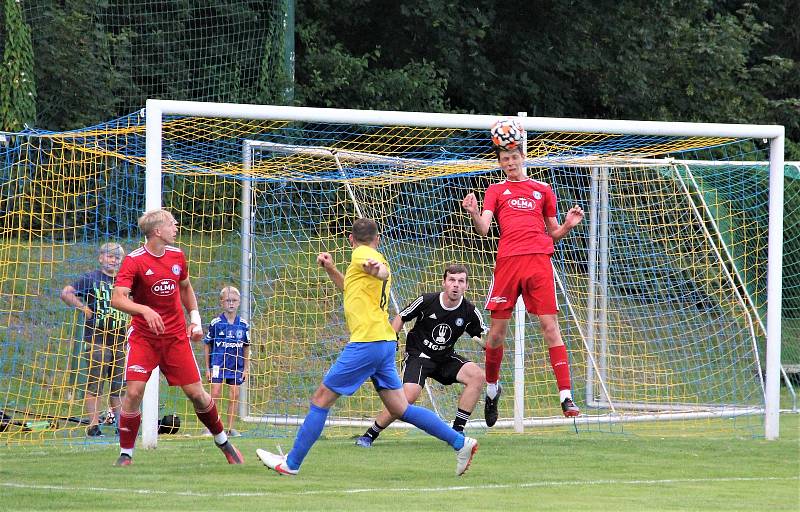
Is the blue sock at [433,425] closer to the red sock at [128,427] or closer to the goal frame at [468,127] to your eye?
the red sock at [128,427]

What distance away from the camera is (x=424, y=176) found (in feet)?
43.7

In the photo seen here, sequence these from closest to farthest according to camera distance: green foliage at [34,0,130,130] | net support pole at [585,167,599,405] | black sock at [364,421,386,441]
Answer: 1. black sock at [364,421,386,441]
2. net support pole at [585,167,599,405]
3. green foliage at [34,0,130,130]

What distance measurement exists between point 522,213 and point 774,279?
3.43 metres

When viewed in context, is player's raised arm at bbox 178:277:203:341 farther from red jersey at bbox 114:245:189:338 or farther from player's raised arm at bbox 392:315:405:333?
player's raised arm at bbox 392:315:405:333

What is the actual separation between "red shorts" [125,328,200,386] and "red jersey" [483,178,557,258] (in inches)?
105

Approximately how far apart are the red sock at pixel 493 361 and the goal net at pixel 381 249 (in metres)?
1.90

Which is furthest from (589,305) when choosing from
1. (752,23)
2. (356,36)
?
(752,23)

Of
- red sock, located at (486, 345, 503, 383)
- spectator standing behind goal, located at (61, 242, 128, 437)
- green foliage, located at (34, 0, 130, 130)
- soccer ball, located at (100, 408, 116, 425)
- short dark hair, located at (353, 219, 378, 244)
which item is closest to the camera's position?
short dark hair, located at (353, 219, 378, 244)

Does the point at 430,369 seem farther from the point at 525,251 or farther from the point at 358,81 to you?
the point at 358,81

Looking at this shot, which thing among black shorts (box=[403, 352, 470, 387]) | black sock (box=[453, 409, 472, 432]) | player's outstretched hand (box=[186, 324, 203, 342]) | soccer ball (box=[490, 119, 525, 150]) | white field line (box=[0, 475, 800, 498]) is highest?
soccer ball (box=[490, 119, 525, 150])

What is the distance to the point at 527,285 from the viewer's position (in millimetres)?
10250

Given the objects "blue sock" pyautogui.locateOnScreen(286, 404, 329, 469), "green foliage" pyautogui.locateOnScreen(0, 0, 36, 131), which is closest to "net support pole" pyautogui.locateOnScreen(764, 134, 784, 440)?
"blue sock" pyautogui.locateOnScreen(286, 404, 329, 469)

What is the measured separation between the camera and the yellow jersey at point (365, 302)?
8.72m

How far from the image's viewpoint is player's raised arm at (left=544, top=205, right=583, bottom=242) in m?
9.81
